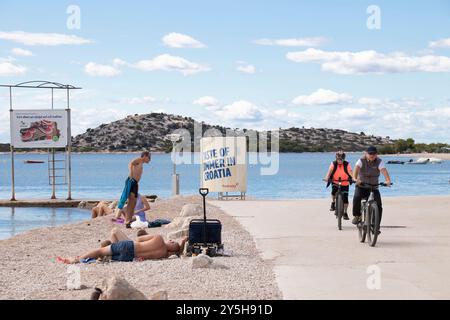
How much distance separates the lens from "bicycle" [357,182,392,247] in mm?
13782

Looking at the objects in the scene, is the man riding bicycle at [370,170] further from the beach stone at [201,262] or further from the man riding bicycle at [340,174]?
the beach stone at [201,262]

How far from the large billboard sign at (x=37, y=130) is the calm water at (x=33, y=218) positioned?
125 inches

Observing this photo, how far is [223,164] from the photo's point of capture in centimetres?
2928

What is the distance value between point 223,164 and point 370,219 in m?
15.4

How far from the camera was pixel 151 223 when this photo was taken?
1862cm

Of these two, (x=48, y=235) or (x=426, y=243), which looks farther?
(x=48, y=235)

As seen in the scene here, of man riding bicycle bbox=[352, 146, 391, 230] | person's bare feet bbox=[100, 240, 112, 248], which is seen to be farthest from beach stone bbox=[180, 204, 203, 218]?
person's bare feet bbox=[100, 240, 112, 248]

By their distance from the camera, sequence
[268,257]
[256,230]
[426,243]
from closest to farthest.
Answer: [268,257], [426,243], [256,230]

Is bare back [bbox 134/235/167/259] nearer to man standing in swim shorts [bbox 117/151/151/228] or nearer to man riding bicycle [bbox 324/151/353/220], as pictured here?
man standing in swim shorts [bbox 117/151/151/228]

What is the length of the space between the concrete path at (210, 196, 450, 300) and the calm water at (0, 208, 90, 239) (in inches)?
393

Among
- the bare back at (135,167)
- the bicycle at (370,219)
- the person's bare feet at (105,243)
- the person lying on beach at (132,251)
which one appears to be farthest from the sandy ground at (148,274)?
the bare back at (135,167)
